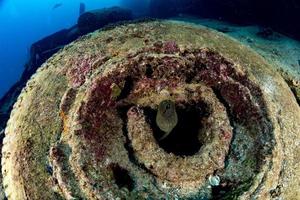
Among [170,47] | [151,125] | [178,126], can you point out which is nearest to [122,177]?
[151,125]

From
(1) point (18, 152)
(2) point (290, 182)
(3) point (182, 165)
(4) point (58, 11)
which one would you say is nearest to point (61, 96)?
(1) point (18, 152)

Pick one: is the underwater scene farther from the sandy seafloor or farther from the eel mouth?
the sandy seafloor

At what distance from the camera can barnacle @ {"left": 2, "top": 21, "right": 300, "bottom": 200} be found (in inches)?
119

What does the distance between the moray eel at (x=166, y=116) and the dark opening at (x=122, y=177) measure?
1.95 feet

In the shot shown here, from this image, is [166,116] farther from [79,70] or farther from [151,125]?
[79,70]

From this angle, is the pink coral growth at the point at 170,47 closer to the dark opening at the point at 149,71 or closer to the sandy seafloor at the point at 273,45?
the dark opening at the point at 149,71

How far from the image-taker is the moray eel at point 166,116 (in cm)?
327

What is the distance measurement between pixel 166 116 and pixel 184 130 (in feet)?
1.95

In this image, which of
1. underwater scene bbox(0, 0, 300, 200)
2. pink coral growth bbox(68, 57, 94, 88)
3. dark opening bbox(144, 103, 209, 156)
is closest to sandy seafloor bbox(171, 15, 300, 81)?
underwater scene bbox(0, 0, 300, 200)

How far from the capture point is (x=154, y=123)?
3.55 meters

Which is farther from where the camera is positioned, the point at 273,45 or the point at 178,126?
the point at 273,45

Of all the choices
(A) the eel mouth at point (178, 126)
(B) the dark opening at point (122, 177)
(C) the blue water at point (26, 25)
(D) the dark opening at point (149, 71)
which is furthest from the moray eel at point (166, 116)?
(C) the blue water at point (26, 25)

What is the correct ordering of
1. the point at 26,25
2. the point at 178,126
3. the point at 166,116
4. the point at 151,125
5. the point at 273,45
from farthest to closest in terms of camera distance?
the point at 26,25 → the point at 273,45 → the point at 178,126 → the point at 151,125 → the point at 166,116

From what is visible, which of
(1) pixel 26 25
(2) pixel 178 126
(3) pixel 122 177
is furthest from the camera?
(1) pixel 26 25
